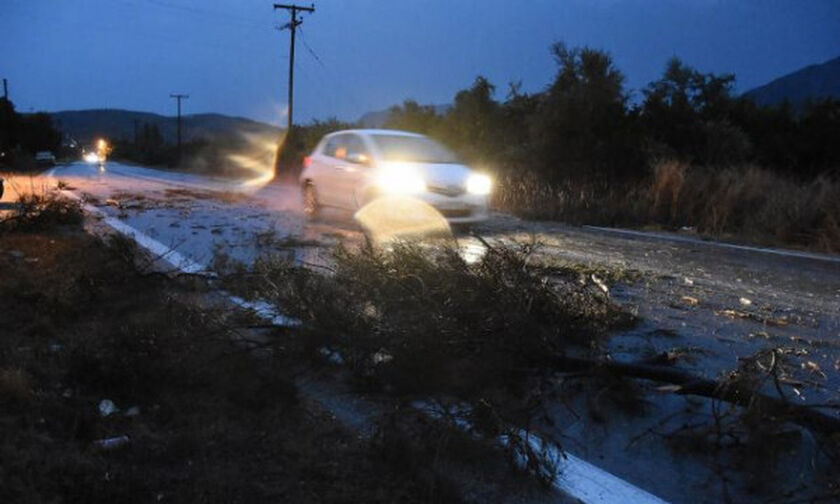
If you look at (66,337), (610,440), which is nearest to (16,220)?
(66,337)

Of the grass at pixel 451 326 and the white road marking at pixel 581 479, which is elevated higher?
the grass at pixel 451 326

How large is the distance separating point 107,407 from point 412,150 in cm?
890

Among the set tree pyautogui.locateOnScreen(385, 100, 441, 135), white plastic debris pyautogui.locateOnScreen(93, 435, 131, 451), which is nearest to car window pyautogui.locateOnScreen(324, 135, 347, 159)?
white plastic debris pyautogui.locateOnScreen(93, 435, 131, 451)

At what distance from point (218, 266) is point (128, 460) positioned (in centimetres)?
412

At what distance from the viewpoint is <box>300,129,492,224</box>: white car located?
11109mm

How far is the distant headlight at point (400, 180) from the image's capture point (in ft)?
36.3

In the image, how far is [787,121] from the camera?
79.7 feet

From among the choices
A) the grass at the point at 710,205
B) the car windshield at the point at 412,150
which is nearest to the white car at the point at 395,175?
the car windshield at the point at 412,150

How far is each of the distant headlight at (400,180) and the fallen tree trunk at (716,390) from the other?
285 inches

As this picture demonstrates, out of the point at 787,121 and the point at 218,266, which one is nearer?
the point at 218,266

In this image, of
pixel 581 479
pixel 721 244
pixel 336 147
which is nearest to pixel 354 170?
pixel 336 147

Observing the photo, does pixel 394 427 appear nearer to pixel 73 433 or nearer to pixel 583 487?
pixel 583 487

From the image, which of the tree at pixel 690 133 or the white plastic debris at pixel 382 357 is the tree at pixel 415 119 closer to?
the tree at pixel 690 133

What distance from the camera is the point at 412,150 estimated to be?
12086 mm
